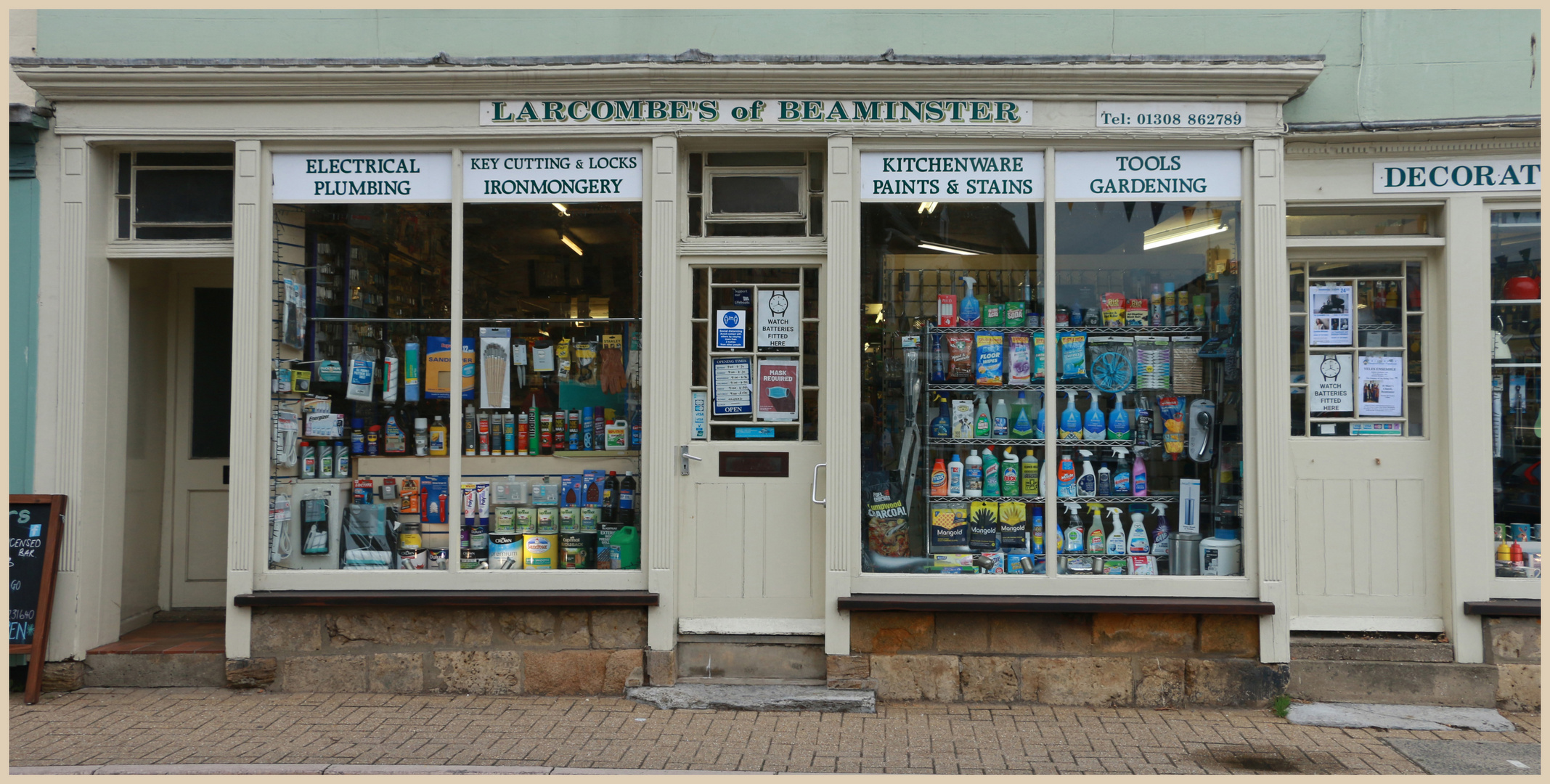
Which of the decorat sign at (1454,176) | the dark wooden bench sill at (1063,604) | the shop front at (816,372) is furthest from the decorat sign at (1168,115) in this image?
the dark wooden bench sill at (1063,604)

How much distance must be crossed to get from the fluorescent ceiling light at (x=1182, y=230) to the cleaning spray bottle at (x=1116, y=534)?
65.1 inches

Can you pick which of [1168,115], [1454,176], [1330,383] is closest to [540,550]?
[1168,115]

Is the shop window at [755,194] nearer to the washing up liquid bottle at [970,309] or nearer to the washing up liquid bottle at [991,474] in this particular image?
the washing up liquid bottle at [970,309]

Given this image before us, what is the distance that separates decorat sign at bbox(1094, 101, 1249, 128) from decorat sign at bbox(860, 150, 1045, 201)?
46cm

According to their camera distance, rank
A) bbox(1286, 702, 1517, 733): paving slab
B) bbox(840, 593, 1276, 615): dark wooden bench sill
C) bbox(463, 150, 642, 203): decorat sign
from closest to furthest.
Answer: bbox(1286, 702, 1517, 733): paving slab, bbox(840, 593, 1276, 615): dark wooden bench sill, bbox(463, 150, 642, 203): decorat sign

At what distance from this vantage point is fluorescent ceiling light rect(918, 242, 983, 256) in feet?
19.9

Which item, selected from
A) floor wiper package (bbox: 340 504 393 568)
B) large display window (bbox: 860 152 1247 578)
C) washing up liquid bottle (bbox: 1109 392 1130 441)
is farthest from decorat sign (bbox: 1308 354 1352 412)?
floor wiper package (bbox: 340 504 393 568)

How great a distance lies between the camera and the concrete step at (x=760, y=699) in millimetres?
5488

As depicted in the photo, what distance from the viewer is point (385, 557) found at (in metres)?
6.10

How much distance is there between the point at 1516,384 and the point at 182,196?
840 centimetres

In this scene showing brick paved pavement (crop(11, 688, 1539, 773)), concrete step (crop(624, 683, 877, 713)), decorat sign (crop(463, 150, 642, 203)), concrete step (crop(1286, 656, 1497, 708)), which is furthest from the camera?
decorat sign (crop(463, 150, 642, 203))

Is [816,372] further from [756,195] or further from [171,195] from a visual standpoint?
[171,195]

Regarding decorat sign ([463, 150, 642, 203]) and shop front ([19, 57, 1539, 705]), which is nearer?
shop front ([19, 57, 1539, 705])

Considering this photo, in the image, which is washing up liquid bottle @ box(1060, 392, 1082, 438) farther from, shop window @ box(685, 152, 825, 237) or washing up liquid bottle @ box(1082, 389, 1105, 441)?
shop window @ box(685, 152, 825, 237)
